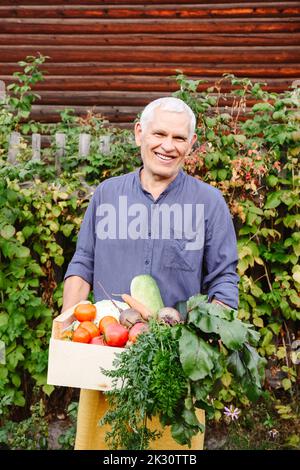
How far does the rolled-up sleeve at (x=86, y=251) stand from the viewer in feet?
9.00

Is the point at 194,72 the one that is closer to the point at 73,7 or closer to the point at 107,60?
the point at 107,60

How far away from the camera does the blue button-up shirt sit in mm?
2615

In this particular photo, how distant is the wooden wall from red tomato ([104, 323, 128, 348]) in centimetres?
567

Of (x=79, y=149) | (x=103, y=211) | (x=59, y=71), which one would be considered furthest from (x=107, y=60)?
(x=103, y=211)

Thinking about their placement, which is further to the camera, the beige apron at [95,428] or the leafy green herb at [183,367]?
the beige apron at [95,428]

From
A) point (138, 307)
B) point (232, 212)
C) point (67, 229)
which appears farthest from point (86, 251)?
point (232, 212)

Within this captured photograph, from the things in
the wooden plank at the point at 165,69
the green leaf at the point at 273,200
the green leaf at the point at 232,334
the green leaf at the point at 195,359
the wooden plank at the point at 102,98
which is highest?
the wooden plank at the point at 165,69

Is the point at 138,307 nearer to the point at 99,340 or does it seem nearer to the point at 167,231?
the point at 99,340

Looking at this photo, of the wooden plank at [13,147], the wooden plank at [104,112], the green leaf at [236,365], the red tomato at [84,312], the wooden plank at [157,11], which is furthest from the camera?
the wooden plank at [104,112]

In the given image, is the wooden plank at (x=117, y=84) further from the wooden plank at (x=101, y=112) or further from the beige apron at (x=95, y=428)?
the beige apron at (x=95, y=428)

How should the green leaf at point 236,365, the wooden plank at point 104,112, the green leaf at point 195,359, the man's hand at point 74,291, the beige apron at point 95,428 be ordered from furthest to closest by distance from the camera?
the wooden plank at point 104,112, the man's hand at point 74,291, the beige apron at point 95,428, the green leaf at point 236,365, the green leaf at point 195,359

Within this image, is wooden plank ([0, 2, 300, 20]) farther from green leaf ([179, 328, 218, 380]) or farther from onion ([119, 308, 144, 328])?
green leaf ([179, 328, 218, 380])

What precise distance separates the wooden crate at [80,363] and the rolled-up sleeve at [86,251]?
0.55 meters

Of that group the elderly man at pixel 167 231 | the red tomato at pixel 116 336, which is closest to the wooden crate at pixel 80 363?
the red tomato at pixel 116 336
